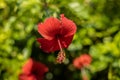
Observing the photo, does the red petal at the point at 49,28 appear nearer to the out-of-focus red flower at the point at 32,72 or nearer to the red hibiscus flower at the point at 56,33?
the red hibiscus flower at the point at 56,33

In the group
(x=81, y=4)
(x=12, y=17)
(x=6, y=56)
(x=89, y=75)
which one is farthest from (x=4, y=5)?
(x=89, y=75)

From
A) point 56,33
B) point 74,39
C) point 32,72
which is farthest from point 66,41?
point 74,39

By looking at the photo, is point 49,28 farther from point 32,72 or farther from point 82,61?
point 82,61

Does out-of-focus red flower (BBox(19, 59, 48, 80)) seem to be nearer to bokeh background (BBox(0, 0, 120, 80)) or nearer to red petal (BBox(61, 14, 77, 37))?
bokeh background (BBox(0, 0, 120, 80))

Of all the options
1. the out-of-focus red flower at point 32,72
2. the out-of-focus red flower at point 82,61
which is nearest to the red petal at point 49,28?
the out-of-focus red flower at point 32,72

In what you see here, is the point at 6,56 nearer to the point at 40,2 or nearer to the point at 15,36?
the point at 15,36
